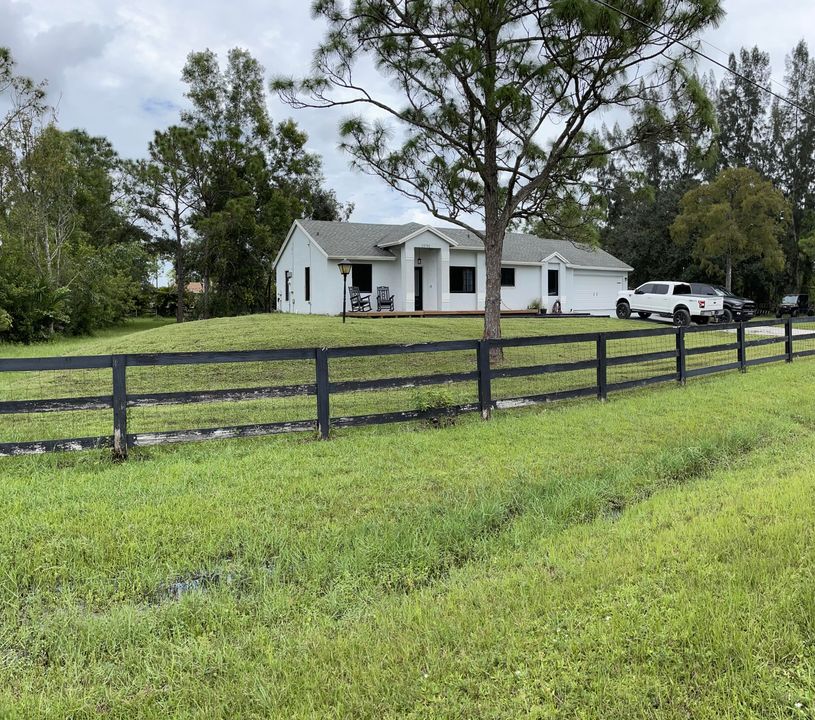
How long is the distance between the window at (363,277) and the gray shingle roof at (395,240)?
613mm

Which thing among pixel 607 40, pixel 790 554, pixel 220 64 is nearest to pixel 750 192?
pixel 607 40

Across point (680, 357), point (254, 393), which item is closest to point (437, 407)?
point (254, 393)

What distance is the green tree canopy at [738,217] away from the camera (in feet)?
100.0

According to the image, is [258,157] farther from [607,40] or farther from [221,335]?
[607,40]

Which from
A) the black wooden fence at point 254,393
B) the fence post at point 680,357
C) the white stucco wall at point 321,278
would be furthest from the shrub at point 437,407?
the white stucco wall at point 321,278

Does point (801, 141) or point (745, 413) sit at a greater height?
point (801, 141)

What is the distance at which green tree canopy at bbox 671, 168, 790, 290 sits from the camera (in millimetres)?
30469

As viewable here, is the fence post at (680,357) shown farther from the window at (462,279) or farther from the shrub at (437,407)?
the window at (462,279)

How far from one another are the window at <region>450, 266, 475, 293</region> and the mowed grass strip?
19.4m

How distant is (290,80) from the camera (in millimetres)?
11008

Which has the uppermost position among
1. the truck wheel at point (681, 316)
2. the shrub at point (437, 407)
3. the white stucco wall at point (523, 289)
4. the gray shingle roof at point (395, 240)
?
the gray shingle roof at point (395, 240)

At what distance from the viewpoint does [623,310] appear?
2464cm

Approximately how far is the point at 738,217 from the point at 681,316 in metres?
13.4

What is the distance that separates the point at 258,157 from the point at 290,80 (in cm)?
2360
